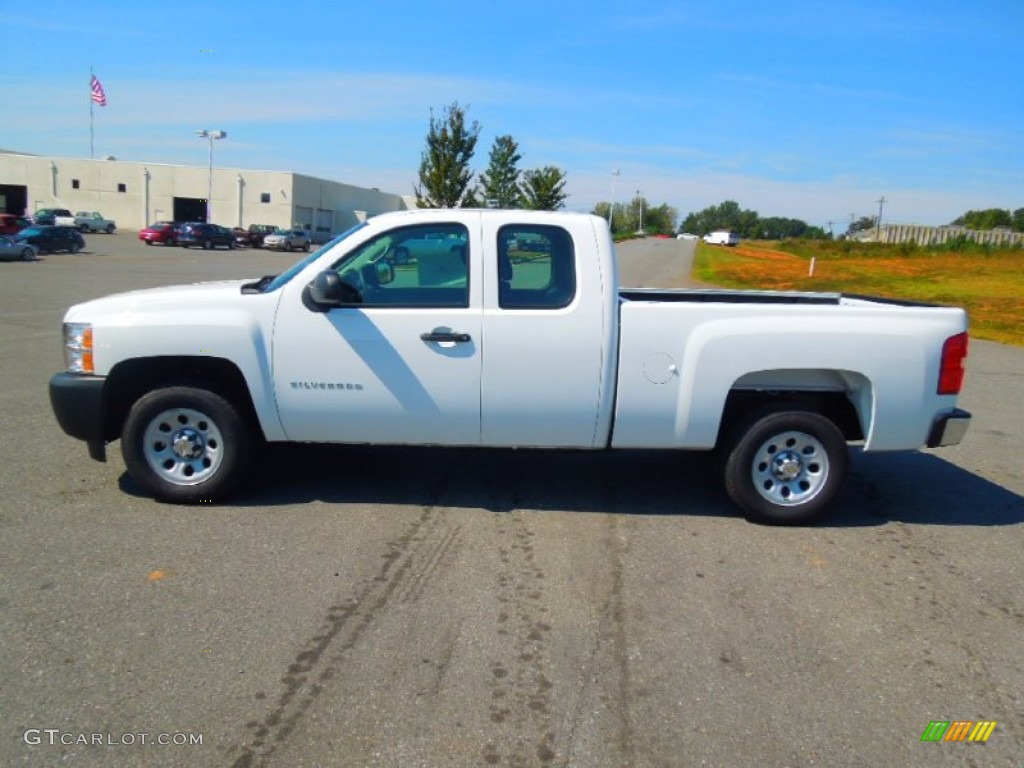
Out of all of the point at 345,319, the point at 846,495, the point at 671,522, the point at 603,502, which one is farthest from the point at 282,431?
the point at 846,495

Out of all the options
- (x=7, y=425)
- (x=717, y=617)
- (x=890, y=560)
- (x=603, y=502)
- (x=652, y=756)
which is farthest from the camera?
(x=7, y=425)

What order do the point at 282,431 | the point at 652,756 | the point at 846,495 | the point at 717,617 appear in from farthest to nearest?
1. the point at 846,495
2. the point at 282,431
3. the point at 717,617
4. the point at 652,756

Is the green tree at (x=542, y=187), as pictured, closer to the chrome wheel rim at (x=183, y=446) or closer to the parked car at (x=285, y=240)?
the parked car at (x=285, y=240)

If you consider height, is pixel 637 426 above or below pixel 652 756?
above

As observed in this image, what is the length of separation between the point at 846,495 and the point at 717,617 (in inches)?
102

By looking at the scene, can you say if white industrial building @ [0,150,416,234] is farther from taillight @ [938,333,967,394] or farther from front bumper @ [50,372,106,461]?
taillight @ [938,333,967,394]

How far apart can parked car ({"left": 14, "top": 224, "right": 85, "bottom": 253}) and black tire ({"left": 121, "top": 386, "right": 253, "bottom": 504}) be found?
1395 inches

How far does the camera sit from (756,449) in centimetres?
535

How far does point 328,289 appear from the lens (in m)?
4.90

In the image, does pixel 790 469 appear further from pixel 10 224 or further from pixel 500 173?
pixel 10 224

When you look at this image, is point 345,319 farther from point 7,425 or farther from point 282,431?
point 7,425
